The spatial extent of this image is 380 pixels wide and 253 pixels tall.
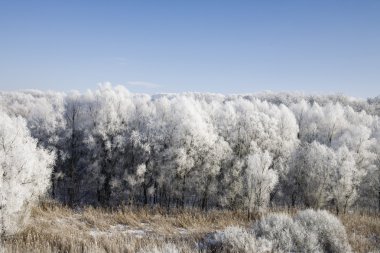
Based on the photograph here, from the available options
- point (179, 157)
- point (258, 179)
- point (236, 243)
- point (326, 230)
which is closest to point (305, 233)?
point (326, 230)

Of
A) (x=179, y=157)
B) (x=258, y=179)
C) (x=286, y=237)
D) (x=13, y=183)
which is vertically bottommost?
(x=258, y=179)

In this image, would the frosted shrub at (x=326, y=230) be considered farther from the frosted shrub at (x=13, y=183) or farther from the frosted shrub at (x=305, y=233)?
the frosted shrub at (x=13, y=183)

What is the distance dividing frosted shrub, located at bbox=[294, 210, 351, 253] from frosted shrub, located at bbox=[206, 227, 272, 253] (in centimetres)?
237

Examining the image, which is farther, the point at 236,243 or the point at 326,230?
the point at 326,230

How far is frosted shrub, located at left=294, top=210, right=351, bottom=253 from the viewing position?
1284 centimetres

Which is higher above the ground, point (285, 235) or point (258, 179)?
point (285, 235)

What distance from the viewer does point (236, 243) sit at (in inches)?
460

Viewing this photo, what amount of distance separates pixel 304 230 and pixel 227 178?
3258 centimetres

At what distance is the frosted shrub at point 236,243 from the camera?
445 inches

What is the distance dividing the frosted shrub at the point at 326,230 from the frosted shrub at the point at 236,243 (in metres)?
2.37

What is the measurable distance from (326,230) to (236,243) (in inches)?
149

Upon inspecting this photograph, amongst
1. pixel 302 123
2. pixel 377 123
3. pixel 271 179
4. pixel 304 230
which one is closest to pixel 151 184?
pixel 271 179

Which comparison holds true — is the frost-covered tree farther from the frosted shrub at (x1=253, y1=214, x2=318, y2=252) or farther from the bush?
the frosted shrub at (x1=253, y1=214, x2=318, y2=252)

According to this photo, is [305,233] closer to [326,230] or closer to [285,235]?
[285,235]
